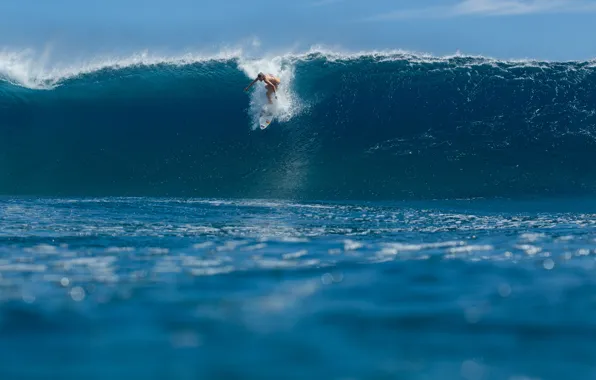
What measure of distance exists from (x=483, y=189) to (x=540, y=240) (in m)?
7.90

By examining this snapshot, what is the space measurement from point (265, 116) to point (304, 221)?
28.0ft

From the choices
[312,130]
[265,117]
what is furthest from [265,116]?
[312,130]

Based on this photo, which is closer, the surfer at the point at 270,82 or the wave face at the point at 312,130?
the wave face at the point at 312,130

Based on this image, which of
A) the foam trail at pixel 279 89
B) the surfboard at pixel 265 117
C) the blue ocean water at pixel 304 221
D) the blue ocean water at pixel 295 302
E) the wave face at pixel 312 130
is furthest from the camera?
the foam trail at pixel 279 89

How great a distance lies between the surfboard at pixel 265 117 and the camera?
17828 millimetres

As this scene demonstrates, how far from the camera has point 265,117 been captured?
18.0m

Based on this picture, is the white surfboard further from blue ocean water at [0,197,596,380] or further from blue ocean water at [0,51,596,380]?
blue ocean water at [0,197,596,380]

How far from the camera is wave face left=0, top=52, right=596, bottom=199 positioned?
16.1m

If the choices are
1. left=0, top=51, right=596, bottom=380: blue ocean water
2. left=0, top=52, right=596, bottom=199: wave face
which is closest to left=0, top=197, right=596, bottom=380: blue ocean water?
left=0, top=51, right=596, bottom=380: blue ocean water

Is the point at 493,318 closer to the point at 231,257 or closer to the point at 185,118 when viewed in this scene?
the point at 231,257

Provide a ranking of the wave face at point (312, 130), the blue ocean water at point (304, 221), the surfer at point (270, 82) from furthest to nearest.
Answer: the surfer at point (270, 82), the wave face at point (312, 130), the blue ocean water at point (304, 221)

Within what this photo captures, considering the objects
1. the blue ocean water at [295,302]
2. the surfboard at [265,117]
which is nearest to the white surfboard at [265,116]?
the surfboard at [265,117]

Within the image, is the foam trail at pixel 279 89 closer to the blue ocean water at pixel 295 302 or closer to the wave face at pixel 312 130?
the wave face at pixel 312 130

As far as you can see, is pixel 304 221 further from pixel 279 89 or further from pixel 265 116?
pixel 279 89
